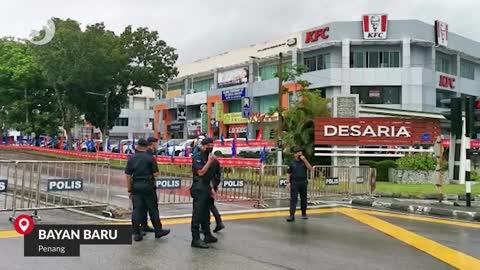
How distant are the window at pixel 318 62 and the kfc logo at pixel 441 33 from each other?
10534 millimetres

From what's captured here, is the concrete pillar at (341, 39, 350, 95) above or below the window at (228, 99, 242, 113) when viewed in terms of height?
above

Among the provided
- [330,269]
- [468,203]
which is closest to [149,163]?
[330,269]

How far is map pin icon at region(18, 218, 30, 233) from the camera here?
6479mm

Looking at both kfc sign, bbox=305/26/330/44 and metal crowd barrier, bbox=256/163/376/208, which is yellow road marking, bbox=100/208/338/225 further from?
kfc sign, bbox=305/26/330/44

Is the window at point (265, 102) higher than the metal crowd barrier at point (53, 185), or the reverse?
the window at point (265, 102)

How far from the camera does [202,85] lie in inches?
3051

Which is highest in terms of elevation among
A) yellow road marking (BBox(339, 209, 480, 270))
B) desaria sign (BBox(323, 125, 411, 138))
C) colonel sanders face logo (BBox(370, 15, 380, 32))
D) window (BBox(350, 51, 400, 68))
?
colonel sanders face logo (BBox(370, 15, 380, 32))

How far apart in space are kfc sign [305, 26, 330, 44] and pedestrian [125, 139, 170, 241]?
152ft

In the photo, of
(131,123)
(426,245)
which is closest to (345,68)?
(426,245)

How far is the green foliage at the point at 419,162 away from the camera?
939 inches

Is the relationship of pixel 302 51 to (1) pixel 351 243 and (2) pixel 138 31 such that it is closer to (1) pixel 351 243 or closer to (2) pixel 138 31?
(2) pixel 138 31

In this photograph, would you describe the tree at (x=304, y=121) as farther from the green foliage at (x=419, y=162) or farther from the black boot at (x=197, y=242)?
the black boot at (x=197, y=242)

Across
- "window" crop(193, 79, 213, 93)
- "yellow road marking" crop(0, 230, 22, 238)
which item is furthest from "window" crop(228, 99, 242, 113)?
"yellow road marking" crop(0, 230, 22, 238)

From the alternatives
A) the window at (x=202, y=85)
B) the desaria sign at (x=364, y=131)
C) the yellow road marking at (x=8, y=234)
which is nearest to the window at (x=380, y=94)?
the desaria sign at (x=364, y=131)
